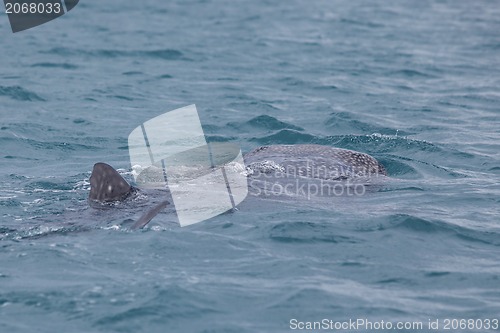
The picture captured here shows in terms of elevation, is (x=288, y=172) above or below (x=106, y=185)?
below

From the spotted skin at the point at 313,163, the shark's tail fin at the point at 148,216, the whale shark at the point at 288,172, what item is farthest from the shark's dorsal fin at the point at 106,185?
the spotted skin at the point at 313,163

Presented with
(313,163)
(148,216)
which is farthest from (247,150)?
(148,216)

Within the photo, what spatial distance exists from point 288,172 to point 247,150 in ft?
8.95

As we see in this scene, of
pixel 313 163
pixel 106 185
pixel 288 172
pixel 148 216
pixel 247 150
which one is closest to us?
pixel 148 216

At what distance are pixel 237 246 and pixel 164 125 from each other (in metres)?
7.32

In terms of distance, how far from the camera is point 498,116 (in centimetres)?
1585

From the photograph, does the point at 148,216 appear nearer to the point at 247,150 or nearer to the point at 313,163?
the point at 313,163

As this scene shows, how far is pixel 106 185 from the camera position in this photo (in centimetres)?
903

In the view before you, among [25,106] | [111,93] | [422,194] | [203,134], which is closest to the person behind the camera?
[422,194]

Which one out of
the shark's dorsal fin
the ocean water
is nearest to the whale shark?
the shark's dorsal fin

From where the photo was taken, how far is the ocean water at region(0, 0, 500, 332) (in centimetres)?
691

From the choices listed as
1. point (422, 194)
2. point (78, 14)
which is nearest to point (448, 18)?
point (78, 14)

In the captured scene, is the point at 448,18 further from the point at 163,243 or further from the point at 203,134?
the point at 163,243

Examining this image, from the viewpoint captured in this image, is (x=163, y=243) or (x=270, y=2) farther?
(x=270, y=2)
